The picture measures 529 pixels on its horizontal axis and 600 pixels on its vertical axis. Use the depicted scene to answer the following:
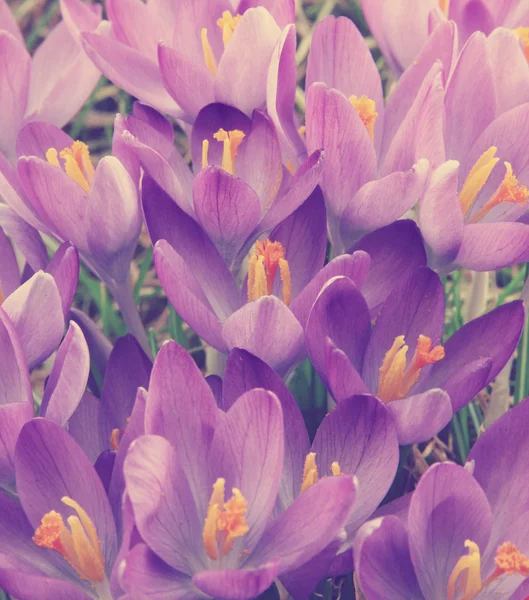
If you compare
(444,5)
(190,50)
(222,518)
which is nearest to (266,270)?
(222,518)

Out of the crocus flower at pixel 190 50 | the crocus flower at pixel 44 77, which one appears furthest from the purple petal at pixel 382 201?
the crocus flower at pixel 44 77

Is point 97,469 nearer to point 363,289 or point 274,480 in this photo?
point 274,480

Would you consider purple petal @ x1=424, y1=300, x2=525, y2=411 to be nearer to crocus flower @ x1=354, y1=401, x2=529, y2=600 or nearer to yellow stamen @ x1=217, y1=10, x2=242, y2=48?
crocus flower @ x1=354, y1=401, x2=529, y2=600

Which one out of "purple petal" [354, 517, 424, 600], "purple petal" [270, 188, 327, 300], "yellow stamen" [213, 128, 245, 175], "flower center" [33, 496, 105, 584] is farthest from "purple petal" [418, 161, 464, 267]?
"flower center" [33, 496, 105, 584]

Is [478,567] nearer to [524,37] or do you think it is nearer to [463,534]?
[463,534]

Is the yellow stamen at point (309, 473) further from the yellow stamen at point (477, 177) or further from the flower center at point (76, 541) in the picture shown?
the yellow stamen at point (477, 177)

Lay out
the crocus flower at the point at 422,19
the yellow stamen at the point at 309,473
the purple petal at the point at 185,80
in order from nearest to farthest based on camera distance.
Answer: the yellow stamen at the point at 309,473
the purple petal at the point at 185,80
the crocus flower at the point at 422,19

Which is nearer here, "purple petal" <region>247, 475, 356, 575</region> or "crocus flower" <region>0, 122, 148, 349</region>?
"purple petal" <region>247, 475, 356, 575</region>

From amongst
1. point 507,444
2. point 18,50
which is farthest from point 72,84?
point 507,444
